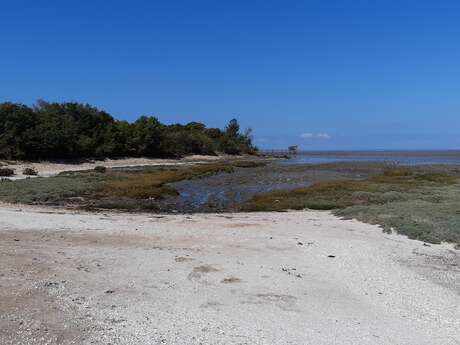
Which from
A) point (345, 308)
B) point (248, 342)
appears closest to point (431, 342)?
point (345, 308)

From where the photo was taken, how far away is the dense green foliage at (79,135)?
6177 centimetres

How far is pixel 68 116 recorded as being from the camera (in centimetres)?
7562

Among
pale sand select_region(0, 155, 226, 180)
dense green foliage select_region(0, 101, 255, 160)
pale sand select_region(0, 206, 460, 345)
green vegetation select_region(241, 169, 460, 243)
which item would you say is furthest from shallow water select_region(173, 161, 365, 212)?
dense green foliage select_region(0, 101, 255, 160)

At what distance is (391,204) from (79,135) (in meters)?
55.8

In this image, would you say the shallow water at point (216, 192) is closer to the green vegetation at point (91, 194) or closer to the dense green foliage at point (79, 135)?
the green vegetation at point (91, 194)

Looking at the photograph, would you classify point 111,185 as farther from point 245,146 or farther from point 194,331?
point 245,146

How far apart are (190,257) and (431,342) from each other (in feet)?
23.3

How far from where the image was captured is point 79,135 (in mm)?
72438

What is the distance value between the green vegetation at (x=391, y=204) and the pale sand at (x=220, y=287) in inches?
72.5

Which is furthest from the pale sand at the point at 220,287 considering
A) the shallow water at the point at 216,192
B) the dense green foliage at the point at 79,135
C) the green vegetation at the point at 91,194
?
the dense green foliage at the point at 79,135

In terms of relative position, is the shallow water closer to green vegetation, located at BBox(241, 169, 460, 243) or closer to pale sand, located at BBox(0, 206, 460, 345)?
green vegetation, located at BBox(241, 169, 460, 243)

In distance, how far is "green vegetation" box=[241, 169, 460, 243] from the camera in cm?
1902

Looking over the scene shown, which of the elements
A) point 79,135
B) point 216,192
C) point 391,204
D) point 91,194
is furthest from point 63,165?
point 391,204

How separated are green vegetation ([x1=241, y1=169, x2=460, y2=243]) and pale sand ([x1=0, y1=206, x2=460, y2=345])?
1.84 metres
